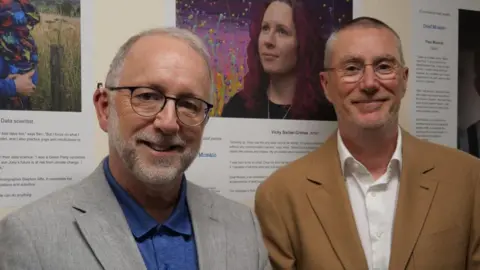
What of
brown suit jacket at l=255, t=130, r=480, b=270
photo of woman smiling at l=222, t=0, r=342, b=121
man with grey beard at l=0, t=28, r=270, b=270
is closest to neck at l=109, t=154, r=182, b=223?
man with grey beard at l=0, t=28, r=270, b=270

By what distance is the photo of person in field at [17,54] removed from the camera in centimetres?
152

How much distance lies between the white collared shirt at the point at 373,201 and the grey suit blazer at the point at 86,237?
453 mm

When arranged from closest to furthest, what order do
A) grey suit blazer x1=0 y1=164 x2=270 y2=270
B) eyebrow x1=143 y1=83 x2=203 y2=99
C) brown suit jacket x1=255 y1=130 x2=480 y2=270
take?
grey suit blazer x1=0 y1=164 x2=270 y2=270
eyebrow x1=143 y1=83 x2=203 y2=99
brown suit jacket x1=255 y1=130 x2=480 y2=270

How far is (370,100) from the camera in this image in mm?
1715

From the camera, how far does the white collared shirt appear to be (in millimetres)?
1647

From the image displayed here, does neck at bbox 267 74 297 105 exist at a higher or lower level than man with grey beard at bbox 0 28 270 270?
higher

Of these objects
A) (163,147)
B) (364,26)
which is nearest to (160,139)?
(163,147)

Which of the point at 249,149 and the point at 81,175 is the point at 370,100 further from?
the point at 81,175

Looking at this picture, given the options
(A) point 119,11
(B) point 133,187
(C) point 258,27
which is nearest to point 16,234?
(B) point 133,187

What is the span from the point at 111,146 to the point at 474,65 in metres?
1.79

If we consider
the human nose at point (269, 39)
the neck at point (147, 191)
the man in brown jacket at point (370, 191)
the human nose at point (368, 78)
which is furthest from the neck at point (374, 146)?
the neck at point (147, 191)

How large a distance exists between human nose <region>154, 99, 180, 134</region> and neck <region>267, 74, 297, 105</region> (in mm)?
761

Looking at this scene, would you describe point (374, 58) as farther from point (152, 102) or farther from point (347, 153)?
point (152, 102)

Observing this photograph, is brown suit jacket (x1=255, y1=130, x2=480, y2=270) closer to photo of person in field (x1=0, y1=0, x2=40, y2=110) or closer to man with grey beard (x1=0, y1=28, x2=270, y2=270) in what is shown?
man with grey beard (x1=0, y1=28, x2=270, y2=270)
